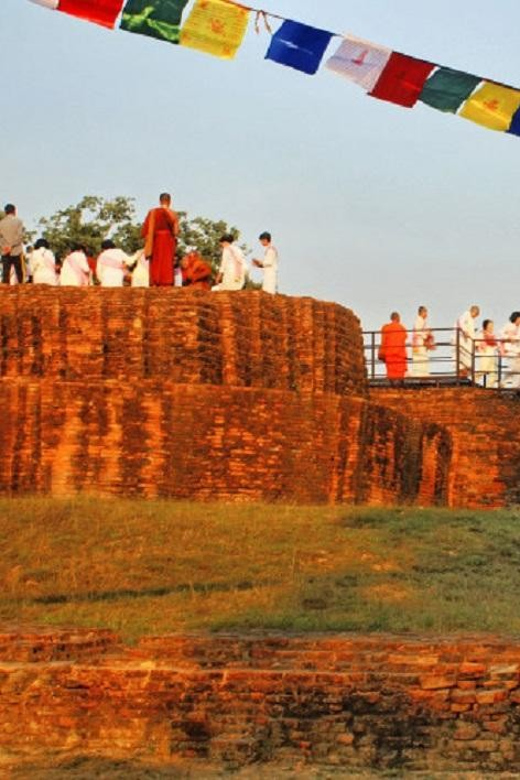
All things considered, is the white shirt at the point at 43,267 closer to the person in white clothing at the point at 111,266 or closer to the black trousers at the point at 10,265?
the black trousers at the point at 10,265

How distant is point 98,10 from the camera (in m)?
16.2

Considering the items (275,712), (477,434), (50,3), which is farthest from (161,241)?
(275,712)

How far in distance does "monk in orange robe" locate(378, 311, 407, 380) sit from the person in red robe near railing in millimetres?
7547

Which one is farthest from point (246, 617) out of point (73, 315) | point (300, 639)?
point (73, 315)

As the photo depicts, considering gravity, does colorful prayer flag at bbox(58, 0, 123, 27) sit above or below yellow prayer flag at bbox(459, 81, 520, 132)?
above

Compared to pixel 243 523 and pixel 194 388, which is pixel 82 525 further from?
pixel 194 388

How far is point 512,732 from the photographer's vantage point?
1014 centimetres

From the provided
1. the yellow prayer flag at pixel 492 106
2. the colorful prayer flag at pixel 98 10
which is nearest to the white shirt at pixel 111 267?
the colorful prayer flag at pixel 98 10

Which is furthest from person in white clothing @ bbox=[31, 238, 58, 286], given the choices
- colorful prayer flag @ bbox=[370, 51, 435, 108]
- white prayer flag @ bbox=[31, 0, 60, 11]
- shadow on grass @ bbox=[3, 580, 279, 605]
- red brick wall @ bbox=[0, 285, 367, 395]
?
shadow on grass @ bbox=[3, 580, 279, 605]

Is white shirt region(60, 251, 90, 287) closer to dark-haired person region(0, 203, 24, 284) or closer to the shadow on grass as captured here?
dark-haired person region(0, 203, 24, 284)

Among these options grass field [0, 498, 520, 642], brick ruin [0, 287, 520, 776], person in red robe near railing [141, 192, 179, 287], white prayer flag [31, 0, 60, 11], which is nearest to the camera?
brick ruin [0, 287, 520, 776]

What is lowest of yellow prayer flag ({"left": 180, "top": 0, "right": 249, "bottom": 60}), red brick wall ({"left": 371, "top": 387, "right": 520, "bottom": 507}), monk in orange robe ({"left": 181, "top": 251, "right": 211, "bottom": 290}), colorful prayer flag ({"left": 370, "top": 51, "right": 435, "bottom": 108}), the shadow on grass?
the shadow on grass

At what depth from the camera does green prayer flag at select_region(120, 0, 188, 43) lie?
53.6 feet

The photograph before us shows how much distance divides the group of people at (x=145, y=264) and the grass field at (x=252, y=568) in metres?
3.90
